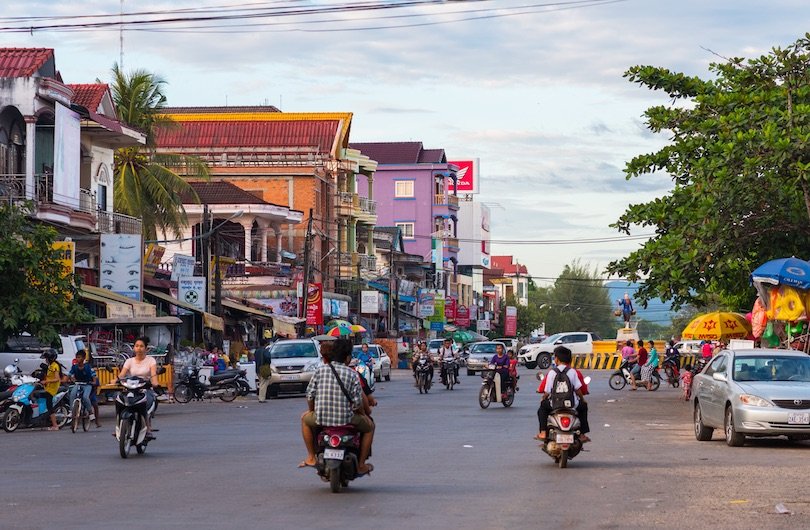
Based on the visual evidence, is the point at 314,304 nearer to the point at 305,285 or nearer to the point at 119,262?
the point at 305,285

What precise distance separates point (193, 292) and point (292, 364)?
35.6 feet

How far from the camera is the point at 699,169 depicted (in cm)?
3341

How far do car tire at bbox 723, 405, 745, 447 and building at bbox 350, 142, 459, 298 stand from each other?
337 ft

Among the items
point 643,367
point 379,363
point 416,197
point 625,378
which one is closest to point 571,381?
point 643,367

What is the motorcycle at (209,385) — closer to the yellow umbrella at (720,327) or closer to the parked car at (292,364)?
the parked car at (292,364)

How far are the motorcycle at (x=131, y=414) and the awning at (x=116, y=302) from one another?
20.5m

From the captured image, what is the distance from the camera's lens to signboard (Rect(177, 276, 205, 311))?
51.2m

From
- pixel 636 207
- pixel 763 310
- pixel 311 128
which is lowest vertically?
pixel 763 310

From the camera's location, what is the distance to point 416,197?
12606 cm

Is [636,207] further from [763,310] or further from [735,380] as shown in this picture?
[735,380]

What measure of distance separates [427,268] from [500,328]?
35.0m

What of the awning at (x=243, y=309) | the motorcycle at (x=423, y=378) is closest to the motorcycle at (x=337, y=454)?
the motorcycle at (x=423, y=378)

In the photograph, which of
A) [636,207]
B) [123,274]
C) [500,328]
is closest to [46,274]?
[123,274]

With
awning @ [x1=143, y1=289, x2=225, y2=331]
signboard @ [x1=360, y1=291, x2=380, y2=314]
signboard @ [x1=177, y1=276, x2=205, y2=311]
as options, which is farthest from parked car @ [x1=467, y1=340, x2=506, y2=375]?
signboard @ [x1=177, y1=276, x2=205, y2=311]
